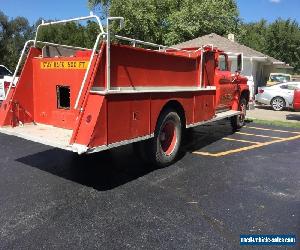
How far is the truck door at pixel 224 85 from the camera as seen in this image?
31.6 ft

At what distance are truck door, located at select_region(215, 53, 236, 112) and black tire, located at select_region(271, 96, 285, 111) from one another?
38.8 feet

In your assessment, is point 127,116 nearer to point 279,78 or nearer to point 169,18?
point 279,78

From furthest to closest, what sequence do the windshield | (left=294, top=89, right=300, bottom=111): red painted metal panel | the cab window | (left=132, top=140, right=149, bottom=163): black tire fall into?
the windshield → (left=294, top=89, right=300, bottom=111): red painted metal panel → the cab window → (left=132, top=140, right=149, bottom=163): black tire

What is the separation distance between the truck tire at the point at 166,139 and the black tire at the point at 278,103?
15154 mm

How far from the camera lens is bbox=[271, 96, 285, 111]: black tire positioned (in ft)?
70.9

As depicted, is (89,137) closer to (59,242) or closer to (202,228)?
(59,242)

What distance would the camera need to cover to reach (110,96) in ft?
18.9

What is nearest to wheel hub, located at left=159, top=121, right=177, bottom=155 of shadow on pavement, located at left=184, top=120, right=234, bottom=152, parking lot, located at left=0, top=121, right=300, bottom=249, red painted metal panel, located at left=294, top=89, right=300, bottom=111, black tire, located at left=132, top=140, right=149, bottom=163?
parking lot, located at left=0, top=121, right=300, bottom=249

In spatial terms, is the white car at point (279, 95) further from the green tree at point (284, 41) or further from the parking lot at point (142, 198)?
the green tree at point (284, 41)

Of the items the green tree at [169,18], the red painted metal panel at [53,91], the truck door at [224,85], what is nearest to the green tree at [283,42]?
the green tree at [169,18]

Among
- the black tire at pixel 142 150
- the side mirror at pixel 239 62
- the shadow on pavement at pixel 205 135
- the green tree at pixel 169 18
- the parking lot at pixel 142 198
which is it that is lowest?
the parking lot at pixel 142 198

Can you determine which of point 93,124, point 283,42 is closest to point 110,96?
point 93,124

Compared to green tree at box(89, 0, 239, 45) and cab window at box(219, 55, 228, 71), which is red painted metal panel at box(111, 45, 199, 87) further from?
green tree at box(89, 0, 239, 45)

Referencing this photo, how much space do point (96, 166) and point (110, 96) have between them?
214cm
